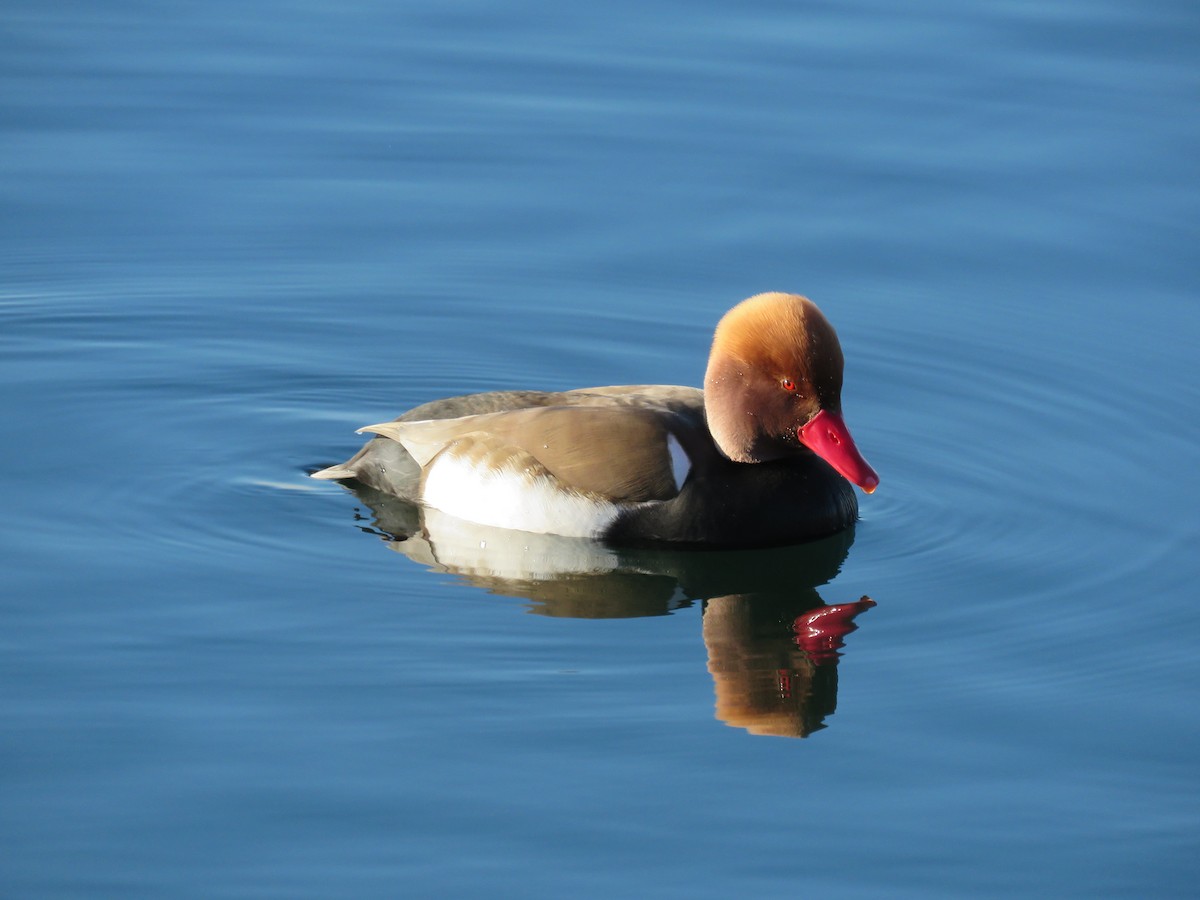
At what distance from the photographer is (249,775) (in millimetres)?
6000

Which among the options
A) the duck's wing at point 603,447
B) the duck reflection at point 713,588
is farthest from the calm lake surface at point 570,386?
the duck's wing at point 603,447

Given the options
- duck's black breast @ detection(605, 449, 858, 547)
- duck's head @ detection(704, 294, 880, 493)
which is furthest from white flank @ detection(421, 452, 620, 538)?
duck's head @ detection(704, 294, 880, 493)

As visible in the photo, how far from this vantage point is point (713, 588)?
7.71m

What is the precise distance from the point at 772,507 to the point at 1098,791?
214 cm

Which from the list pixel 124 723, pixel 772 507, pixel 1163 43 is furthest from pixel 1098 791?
pixel 1163 43

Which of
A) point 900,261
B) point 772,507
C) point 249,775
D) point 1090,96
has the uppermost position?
point 1090,96

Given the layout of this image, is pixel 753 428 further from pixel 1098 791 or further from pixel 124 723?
pixel 124 723

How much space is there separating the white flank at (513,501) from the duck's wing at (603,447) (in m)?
0.07

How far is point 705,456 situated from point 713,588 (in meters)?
0.59

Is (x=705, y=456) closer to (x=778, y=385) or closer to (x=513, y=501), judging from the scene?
(x=778, y=385)

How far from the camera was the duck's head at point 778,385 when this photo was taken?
7.79m

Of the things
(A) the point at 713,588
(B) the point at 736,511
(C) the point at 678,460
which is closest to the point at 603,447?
(C) the point at 678,460

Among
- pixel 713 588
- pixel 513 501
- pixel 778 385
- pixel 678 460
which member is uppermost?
pixel 778 385

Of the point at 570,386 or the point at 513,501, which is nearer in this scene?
the point at 513,501
